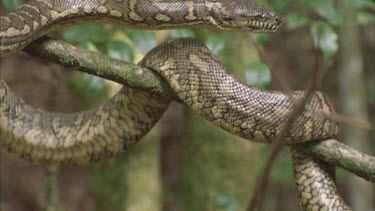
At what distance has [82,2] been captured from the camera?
3.42 meters

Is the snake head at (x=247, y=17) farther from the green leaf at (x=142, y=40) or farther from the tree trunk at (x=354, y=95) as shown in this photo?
the tree trunk at (x=354, y=95)

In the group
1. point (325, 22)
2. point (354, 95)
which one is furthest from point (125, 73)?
point (354, 95)


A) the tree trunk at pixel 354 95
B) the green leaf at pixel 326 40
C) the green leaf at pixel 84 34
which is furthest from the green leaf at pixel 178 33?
the tree trunk at pixel 354 95

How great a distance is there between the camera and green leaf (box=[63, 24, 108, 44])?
3.93 metres

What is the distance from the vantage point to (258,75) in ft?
12.4

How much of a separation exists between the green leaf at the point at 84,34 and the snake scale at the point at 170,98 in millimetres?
389

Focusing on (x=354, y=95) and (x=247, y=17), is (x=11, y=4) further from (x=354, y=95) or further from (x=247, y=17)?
(x=354, y=95)

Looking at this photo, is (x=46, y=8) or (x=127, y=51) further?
(x=127, y=51)

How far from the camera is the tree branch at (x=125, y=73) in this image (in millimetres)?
3207

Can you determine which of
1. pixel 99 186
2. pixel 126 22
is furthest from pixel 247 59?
pixel 126 22

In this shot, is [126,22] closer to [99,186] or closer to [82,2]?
[82,2]

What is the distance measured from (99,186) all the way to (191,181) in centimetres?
74

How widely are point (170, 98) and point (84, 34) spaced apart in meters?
0.74

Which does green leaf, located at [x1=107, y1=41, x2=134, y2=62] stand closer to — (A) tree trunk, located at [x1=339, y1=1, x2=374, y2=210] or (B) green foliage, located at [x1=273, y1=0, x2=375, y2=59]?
(B) green foliage, located at [x1=273, y1=0, x2=375, y2=59]
